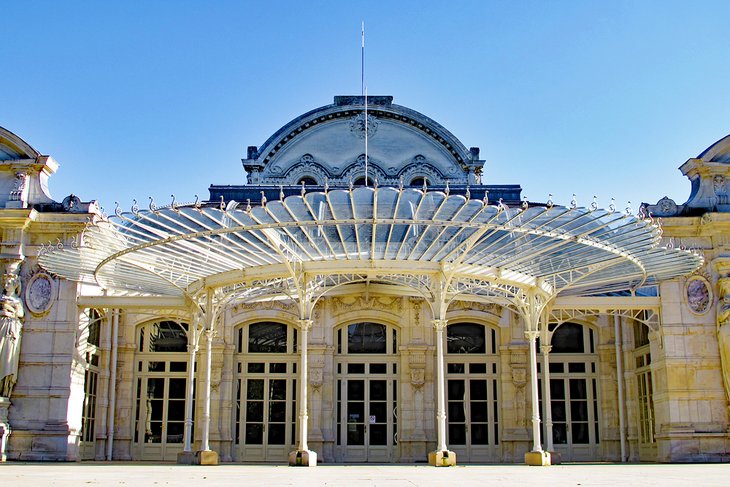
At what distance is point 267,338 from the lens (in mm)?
21953

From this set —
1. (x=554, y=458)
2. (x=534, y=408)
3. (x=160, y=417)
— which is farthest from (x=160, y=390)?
(x=554, y=458)

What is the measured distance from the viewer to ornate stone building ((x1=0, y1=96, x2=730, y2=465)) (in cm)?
1697

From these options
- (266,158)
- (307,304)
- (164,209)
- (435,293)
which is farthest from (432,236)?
(266,158)

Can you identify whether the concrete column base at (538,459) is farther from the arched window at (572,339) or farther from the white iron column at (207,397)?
the white iron column at (207,397)

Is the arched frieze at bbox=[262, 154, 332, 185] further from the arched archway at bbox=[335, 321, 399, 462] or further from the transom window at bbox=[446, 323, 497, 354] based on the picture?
the transom window at bbox=[446, 323, 497, 354]

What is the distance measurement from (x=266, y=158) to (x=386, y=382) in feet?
29.1

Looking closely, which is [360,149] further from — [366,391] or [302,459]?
[302,459]

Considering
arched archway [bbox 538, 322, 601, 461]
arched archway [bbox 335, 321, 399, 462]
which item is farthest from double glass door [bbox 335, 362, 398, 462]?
arched archway [bbox 538, 322, 601, 461]

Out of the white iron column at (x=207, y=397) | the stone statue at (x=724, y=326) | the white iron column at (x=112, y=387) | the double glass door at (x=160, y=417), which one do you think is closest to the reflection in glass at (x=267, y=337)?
the double glass door at (x=160, y=417)

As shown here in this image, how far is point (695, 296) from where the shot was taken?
1998cm

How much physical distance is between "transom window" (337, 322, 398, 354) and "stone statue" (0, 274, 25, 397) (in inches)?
300

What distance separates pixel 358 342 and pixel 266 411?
288cm

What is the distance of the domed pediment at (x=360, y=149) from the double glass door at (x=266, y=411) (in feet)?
23.2

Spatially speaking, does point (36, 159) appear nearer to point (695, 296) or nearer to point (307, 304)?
point (307, 304)
